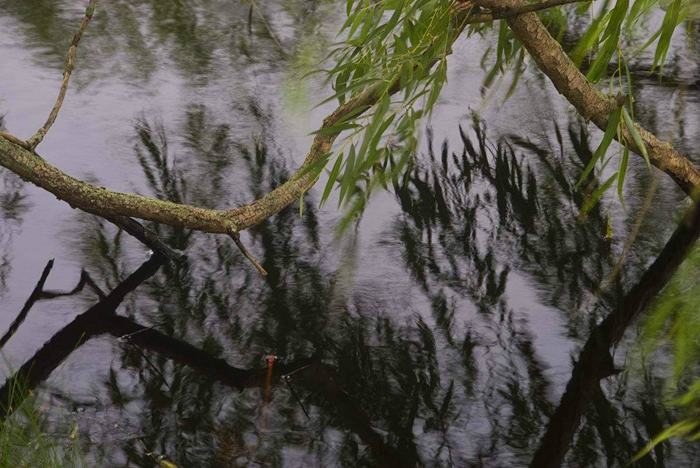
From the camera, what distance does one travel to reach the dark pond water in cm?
170

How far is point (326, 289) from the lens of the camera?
6.84ft

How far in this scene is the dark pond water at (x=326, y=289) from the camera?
1.70 meters

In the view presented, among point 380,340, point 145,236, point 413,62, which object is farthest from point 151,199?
point 413,62

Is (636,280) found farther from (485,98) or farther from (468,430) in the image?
(485,98)

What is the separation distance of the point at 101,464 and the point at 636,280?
49.1 inches

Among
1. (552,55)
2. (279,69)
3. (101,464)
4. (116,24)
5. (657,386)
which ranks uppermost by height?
(116,24)

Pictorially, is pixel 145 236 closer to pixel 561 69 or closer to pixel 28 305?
pixel 28 305

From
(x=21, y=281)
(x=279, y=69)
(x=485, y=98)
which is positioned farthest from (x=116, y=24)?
(x=21, y=281)

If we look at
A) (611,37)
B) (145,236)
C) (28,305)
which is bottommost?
(28,305)

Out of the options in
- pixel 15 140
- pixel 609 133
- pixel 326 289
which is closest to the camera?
pixel 609 133

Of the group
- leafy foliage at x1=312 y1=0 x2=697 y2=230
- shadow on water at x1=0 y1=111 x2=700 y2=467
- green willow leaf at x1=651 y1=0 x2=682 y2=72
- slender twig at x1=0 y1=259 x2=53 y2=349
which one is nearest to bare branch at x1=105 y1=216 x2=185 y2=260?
shadow on water at x1=0 y1=111 x2=700 y2=467

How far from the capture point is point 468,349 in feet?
6.25

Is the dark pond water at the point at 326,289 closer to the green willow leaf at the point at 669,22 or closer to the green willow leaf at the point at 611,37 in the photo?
the green willow leaf at the point at 611,37

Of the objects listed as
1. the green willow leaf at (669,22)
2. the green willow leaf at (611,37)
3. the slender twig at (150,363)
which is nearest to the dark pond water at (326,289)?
the slender twig at (150,363)
